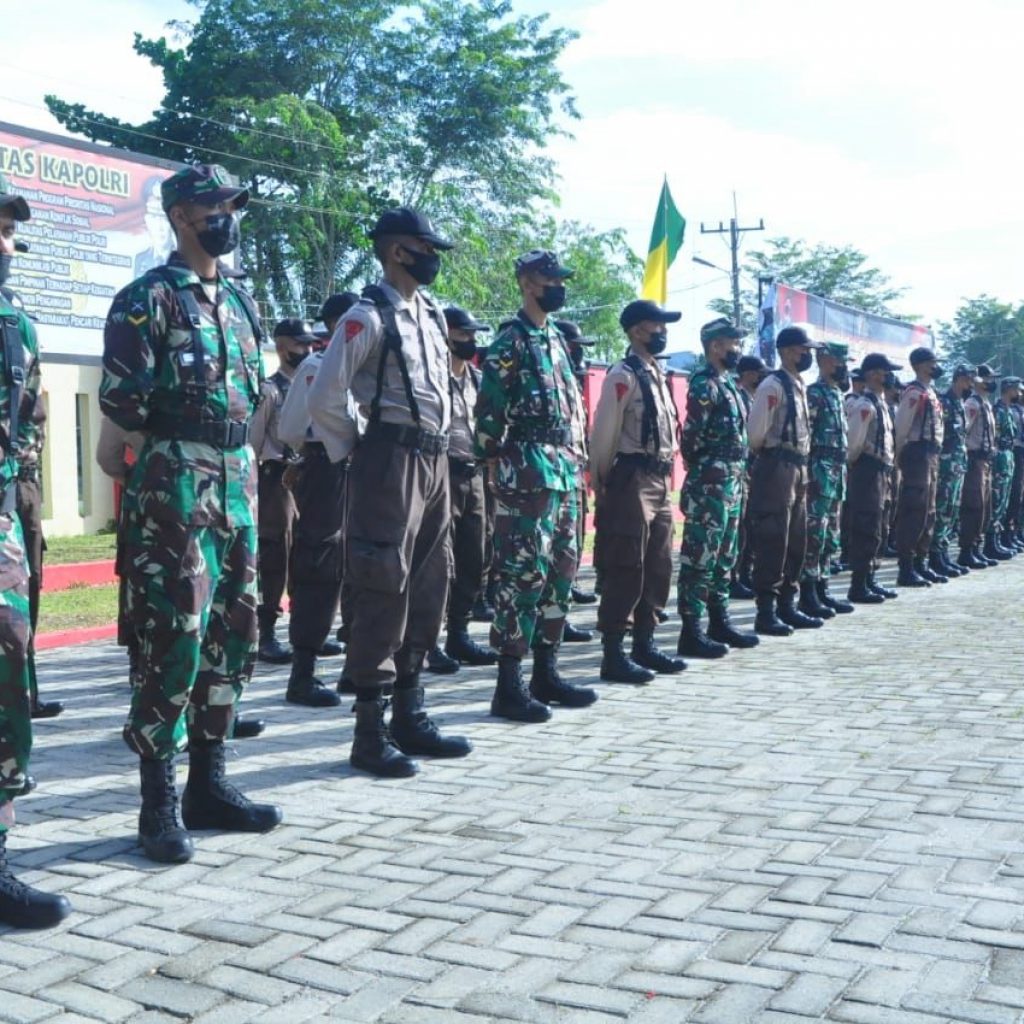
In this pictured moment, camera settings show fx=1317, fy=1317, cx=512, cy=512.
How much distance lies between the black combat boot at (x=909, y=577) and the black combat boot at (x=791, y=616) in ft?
10.7

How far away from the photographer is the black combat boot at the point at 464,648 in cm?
830

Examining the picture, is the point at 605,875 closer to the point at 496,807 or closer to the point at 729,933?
the point at 729,933

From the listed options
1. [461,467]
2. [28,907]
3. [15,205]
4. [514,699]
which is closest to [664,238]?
[461,467]

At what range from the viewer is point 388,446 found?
521 cm

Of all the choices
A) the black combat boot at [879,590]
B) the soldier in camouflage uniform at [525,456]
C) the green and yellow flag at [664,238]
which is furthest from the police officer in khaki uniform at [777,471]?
the green and yellow flag at [664,238]

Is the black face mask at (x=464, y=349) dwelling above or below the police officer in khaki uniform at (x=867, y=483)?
above

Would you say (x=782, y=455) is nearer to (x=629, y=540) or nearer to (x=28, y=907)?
(x=629, y=540)

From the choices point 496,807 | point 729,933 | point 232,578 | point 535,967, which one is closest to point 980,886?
point 729,933

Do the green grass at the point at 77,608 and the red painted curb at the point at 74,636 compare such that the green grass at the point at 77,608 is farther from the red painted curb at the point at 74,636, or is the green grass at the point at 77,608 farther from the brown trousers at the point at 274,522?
the brown trousers at the point at 274,522

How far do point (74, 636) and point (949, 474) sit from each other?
8770 millimetres

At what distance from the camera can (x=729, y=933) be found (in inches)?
137

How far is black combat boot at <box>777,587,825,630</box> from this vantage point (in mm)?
9719

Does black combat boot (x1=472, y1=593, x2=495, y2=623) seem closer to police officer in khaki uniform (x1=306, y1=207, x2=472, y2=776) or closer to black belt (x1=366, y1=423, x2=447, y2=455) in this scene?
police officer in khaki uniform (x1=306, y1=207, x2=472, y2=776)

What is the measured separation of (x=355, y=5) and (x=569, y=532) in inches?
1109
